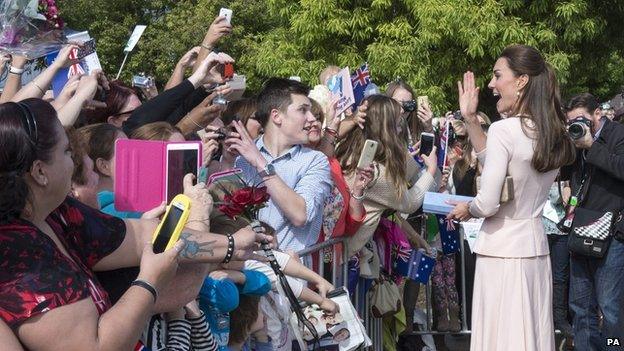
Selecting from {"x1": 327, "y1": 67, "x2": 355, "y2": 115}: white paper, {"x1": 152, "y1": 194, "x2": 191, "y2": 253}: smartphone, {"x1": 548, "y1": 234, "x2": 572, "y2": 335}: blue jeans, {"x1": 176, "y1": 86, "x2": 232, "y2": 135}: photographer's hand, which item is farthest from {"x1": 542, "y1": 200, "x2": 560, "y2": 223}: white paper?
{"x1": 152, "y1": 194, "x2": 191, "y2": 253}: smartphone

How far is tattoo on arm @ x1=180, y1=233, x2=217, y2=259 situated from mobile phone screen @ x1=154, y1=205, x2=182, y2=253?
129 mm

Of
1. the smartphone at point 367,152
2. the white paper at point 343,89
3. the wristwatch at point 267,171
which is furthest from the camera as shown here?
the white paper at point 343,89

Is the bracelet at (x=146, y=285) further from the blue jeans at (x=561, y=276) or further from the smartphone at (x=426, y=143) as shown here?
the blue jeans at (x=561, y=276)

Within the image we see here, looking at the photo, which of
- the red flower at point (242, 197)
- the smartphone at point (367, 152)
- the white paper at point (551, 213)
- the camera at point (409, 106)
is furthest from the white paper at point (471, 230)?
the red flower at point (242, 197)

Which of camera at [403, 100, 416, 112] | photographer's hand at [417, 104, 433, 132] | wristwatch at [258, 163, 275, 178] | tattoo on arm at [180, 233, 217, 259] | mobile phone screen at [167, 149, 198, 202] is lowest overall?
photographer's hand at [417, 104, 433, 132]

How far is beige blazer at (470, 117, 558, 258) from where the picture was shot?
5.67 m

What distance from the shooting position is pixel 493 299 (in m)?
5.94

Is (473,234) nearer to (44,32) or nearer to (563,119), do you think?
(563,119)

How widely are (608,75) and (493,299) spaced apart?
20141 millimetres

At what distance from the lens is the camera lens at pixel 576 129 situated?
6521mm

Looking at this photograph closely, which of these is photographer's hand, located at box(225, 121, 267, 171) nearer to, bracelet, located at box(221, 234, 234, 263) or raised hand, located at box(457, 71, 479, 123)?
bracelet, located at box(221, 234, 234, 263)

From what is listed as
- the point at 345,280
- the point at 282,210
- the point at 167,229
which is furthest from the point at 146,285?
the point at 345,280

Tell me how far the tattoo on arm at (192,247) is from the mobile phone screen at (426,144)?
468 cm

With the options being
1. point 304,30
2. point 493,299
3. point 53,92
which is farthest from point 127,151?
point 304,30
